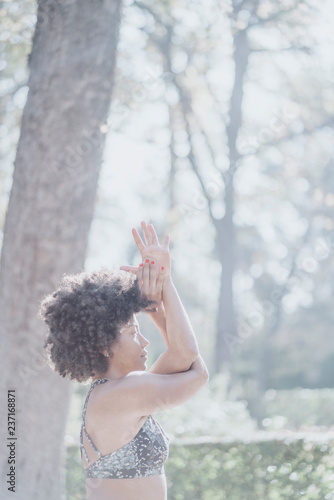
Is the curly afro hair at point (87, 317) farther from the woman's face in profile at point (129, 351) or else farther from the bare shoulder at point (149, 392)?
the bare shoulder at point (149, 392)

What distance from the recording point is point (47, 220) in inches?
197

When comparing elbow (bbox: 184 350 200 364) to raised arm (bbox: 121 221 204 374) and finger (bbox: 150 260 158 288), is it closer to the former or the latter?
raised arm (bbox: 121 221 204 374)

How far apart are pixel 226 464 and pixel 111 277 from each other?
156 inches

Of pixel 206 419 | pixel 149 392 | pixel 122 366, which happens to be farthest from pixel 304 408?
pixel 149 392

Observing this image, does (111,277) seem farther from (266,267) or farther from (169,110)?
(266,267)

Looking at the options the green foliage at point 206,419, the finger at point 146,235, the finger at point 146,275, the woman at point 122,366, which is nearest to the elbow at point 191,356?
the woman at point 122,366

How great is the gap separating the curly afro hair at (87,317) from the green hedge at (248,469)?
371 cm

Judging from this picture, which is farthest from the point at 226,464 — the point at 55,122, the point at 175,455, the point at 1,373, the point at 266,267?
the point at 266,267

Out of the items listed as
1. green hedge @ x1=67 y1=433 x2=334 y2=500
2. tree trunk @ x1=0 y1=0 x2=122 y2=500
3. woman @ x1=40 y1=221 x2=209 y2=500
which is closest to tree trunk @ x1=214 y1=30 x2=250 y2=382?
green hedge @ x1=67 y1=433 x2=334 y2=500

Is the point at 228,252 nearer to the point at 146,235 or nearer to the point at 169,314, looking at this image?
the point at 146,235

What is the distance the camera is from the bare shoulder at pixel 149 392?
94.3 inches

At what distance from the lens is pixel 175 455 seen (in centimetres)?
616

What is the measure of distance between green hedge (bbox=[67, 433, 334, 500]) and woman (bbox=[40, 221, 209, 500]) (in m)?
3.52

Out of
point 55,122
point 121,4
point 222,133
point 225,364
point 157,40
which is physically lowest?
point 225,364
